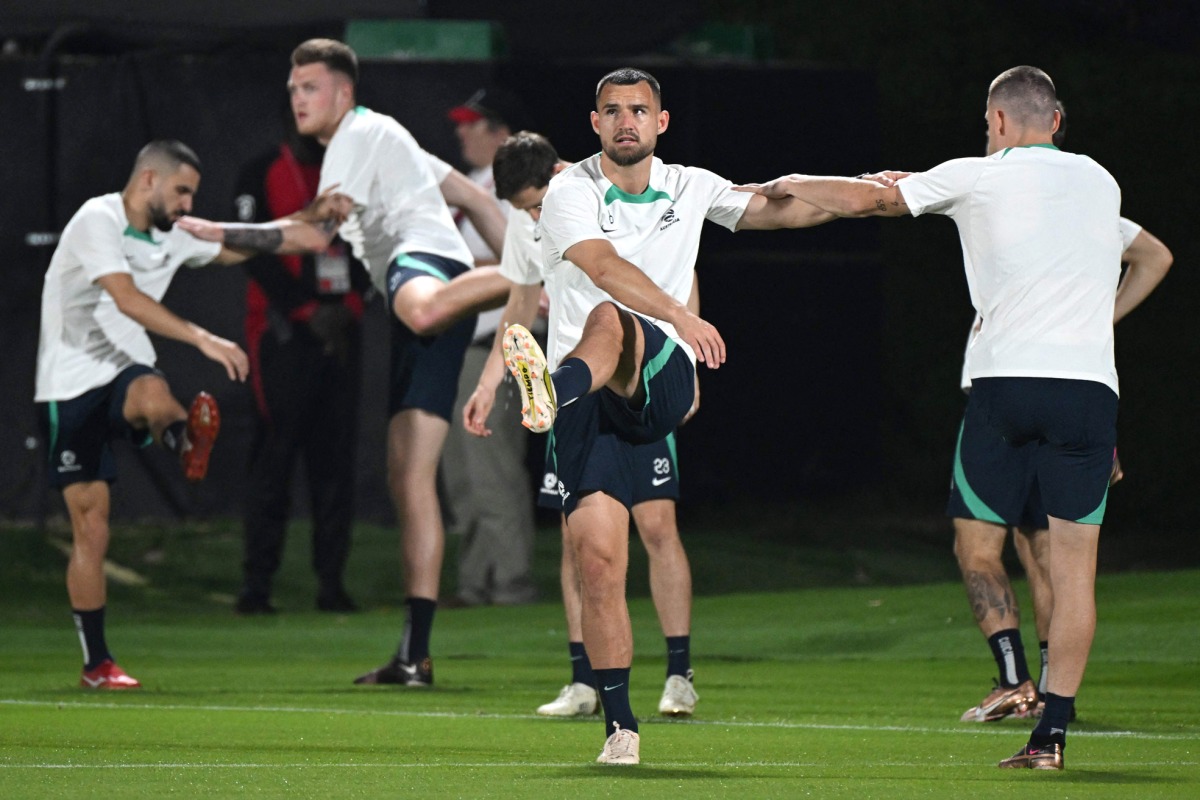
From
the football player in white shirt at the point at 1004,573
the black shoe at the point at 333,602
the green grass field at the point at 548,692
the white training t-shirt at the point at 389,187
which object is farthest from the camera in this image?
the black shoe at the point at 333,602

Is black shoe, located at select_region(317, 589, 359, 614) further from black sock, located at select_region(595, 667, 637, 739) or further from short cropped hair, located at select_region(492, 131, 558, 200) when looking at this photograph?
black sock, located at select_region(595, 667, 637, 739)

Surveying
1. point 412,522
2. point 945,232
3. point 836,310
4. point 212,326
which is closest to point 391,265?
point 412,522

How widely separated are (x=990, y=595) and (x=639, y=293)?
6.94ft

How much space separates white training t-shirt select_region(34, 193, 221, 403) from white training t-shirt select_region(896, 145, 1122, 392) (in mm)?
3836

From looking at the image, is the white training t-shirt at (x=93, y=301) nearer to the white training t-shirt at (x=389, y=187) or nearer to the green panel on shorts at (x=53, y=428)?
the green panel on shorts at (x=53, y=428)

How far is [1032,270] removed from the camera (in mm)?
5289

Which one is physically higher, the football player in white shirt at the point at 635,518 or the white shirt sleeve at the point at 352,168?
the white shirt sleeve at the point at 352,168

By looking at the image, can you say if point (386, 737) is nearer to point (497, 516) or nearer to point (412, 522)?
point (412, 522)

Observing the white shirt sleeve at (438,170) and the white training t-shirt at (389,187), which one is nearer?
the white training t-shirt at (389,187)

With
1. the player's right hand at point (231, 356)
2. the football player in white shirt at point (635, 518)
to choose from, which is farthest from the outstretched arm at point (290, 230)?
the football player in white shirt at point (635, 518)

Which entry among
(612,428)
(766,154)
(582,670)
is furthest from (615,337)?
(766,154)

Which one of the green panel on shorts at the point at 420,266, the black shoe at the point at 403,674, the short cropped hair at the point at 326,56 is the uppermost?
the short cropped hair at the point at 326,56

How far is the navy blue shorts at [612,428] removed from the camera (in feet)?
17.4

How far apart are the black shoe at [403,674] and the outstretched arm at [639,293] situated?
2.76 meters
